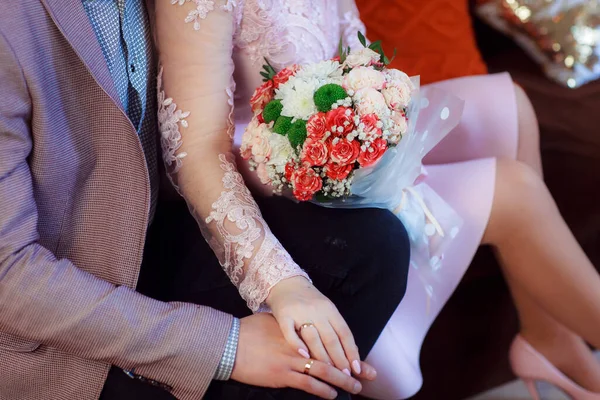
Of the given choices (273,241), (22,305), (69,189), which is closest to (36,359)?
(22,305)

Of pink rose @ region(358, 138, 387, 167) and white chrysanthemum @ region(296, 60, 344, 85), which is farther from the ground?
white chrysanthemum @ region(296, 60, 344, 85)

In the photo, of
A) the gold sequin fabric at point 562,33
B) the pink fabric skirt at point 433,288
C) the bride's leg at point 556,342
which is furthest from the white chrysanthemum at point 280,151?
the gold sequin fabric at point 562,33

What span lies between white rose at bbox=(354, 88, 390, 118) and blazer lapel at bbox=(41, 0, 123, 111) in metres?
0.37

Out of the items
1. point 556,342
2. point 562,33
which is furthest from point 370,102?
point 562,33

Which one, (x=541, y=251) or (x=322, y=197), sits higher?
(x=322, y=197)

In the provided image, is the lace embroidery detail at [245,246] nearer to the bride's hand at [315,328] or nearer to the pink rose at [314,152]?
the bride's hand at [315,328]

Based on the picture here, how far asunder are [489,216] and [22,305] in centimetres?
83

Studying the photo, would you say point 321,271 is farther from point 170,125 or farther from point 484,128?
point 484,128

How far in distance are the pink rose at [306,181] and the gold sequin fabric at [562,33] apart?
48.4 inches

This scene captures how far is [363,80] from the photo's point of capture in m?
0.97

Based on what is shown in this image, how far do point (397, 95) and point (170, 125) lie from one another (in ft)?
1.30

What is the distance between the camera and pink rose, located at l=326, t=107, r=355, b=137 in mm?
929

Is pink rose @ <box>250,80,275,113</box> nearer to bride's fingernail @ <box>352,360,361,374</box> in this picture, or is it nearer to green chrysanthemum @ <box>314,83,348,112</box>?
green chrysanthemum @ <box>314,83,348,112</box>

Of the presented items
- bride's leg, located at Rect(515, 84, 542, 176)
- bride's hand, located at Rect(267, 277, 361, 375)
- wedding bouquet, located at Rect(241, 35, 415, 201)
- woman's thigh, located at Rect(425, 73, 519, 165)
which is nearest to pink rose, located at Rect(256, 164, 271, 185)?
wedding bouquet, located at Rect(241, 35, 415, 201)
